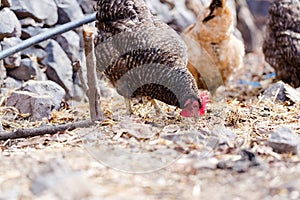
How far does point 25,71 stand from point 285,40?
2.48 metres

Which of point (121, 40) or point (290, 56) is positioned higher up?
point (121, 40)

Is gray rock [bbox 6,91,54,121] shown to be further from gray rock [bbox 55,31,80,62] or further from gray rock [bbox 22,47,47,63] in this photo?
gray rock [bbox 55,31,80,62]

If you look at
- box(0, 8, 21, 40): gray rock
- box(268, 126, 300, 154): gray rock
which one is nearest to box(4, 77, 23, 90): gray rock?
box(0, 8, 21, 40): gray rock

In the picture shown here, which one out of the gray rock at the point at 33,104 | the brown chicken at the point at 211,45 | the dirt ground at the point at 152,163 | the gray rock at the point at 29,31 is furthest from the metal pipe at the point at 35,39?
the brown chicken at the point at 211,45

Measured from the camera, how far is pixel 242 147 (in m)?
2.15

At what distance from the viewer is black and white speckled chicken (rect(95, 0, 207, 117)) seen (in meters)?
2.88

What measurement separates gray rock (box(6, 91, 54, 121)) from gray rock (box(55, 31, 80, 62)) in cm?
107

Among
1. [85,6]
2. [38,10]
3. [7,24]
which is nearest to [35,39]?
[7,24]

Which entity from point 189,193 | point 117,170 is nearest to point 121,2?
point 117,170

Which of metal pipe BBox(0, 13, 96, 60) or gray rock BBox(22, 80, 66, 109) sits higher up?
metal pipe BBox(0, 13, 96, 60)

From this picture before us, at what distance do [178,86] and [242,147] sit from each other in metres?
0.82

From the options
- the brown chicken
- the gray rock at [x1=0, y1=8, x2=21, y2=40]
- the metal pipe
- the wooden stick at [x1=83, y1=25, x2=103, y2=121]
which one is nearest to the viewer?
the wooden stick at [x1=83, y1=25, x2=103, y2=121]

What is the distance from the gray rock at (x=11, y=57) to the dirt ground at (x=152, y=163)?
4.46 feet

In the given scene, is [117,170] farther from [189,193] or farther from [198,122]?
[198,122]
